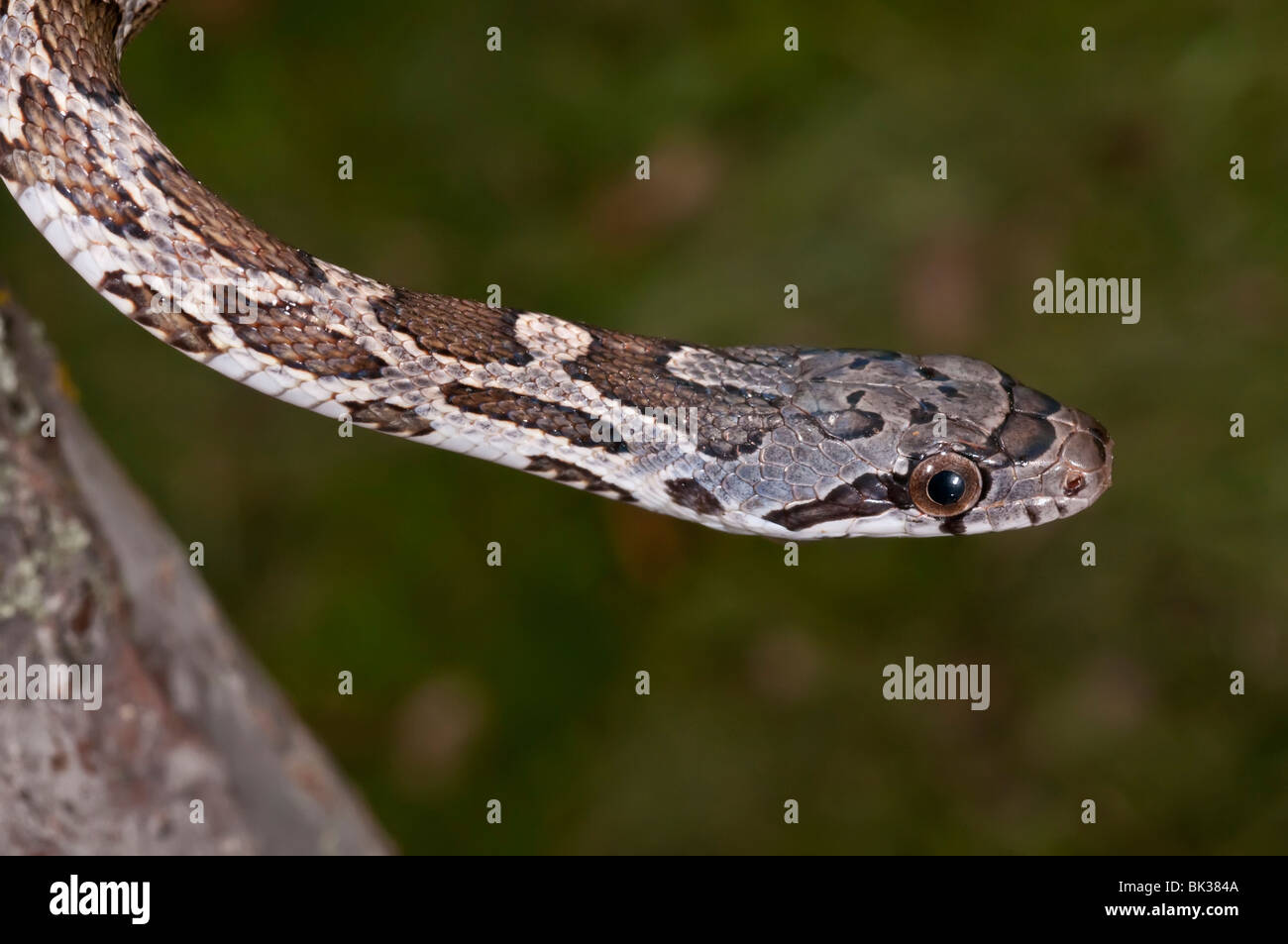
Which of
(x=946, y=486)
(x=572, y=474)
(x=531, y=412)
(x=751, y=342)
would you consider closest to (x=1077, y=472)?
(x=946, y=486)

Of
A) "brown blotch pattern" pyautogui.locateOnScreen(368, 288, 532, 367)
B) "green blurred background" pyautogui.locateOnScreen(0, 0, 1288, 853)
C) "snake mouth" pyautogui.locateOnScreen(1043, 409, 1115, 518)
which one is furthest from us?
Result: "green blurred background" pyautogui.locateOnScreen(0, 0, 1288, 853)

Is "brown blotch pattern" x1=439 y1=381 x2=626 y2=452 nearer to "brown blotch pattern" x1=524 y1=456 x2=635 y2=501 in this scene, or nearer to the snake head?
"brown blotch pattern" x1=524 y1=456 x2=635 y2=501

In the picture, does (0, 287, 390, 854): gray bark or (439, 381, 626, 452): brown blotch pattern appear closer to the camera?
(0, 287, 390, 854): gray bark

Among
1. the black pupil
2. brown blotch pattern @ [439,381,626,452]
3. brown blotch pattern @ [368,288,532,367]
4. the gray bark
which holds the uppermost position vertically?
brown blotch pattern @ [368,288,532,367]

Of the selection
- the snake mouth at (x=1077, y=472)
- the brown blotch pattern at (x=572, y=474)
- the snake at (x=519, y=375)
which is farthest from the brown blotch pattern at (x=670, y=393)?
the snake mouth at (x=1077, y=472)

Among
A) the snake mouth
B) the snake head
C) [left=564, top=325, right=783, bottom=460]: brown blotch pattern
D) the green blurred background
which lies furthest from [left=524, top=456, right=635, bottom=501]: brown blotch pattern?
the green blurred background
